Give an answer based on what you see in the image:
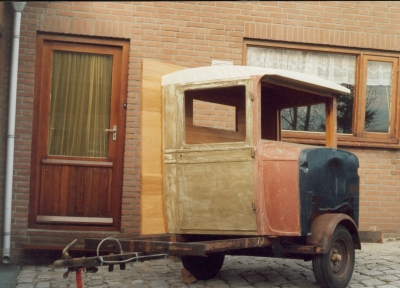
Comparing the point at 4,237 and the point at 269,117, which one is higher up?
the point at 269,117

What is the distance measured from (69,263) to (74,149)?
3540 millimetres

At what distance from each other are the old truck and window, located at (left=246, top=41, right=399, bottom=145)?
267 cm

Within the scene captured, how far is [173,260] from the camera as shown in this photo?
8133mm

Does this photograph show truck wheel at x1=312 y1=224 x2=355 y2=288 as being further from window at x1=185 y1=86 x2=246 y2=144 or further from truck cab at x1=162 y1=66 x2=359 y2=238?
window at x1=185 y1=86 x2=246 y2=144

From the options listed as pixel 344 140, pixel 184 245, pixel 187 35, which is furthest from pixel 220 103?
pixel 344 140

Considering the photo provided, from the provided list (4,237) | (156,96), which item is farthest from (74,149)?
(156,96)

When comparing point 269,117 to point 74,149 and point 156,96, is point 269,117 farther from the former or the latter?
point 74,149

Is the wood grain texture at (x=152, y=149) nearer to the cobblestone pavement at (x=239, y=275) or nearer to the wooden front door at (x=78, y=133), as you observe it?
the cobblestone pavement at (x=239, y=275)

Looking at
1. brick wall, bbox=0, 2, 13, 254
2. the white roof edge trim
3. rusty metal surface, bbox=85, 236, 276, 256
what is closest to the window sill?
the white roof edge trim

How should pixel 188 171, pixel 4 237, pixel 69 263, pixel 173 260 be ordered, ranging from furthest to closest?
pixel 173 260, pixel 4 237, pixel 188 171, pixel 69 263

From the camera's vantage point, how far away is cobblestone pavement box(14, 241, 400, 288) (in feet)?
21.4

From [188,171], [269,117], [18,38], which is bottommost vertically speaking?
[188,171]

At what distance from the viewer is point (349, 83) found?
952 cm

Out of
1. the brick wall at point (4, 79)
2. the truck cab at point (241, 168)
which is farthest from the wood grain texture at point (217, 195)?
the brick wall at point (4, 79)
